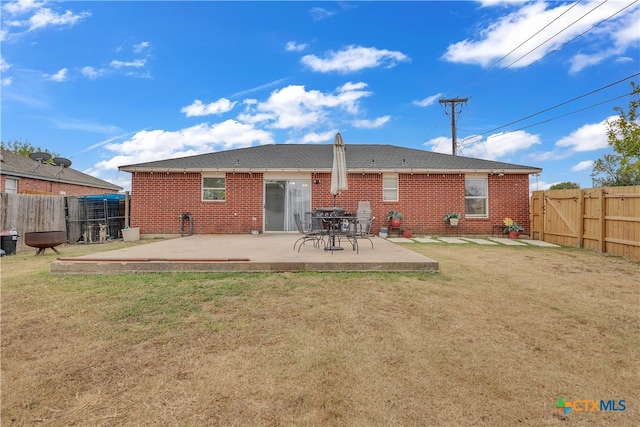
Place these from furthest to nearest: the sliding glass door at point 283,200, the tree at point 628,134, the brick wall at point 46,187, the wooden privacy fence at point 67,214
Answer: the brick wall at point 46,187 < the sliding glass door at point 283,200 < the wooden privacy fence at point 67,214 < the tree at point 628,134

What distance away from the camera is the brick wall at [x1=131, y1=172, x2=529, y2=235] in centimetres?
1151

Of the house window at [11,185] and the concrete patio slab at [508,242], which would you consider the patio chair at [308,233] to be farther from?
the house window at [11,185]

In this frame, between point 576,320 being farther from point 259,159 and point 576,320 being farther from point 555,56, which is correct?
point 555,56

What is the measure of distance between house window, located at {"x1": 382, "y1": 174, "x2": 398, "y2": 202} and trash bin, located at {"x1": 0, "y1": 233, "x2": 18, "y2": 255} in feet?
39.0

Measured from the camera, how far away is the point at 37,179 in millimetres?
16281

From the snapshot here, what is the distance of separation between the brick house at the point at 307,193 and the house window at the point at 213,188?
0.04 meters

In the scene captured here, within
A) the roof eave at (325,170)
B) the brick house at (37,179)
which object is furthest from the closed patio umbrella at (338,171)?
the brick house at (37,179)

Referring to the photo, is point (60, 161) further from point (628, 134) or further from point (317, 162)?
point (628, 134)

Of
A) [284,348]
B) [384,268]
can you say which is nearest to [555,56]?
[384,268]

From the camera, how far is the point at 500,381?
2076 mm

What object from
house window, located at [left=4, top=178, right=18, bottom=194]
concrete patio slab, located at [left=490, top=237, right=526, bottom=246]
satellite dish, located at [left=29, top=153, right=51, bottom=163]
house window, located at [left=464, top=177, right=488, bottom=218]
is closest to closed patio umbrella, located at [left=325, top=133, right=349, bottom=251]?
concrete patio slab, located at [left=490, top=237, right=526, bottom=246]

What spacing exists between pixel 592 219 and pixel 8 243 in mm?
16846

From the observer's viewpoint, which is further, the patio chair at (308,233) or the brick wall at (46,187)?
the brick wall at (46,187)

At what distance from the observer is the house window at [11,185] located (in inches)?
567
